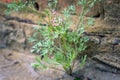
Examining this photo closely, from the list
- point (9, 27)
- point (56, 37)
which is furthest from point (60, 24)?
point (9, 27)

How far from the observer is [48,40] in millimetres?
1891

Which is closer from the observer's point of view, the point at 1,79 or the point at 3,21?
the point at 1,79

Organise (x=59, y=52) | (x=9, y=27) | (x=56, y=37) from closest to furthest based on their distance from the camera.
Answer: (x=56, y=37), (x=59, y=52), (x=9, y=27)

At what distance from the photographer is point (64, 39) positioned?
192 centimetres

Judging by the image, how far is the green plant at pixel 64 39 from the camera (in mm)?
1884

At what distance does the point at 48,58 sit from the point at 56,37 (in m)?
0.27

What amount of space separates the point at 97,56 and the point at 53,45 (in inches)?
14.0

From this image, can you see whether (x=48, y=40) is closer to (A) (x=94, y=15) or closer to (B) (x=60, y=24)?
(B) (x=60, y=24)

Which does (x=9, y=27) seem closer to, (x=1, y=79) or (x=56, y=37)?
(x=1, y=79)

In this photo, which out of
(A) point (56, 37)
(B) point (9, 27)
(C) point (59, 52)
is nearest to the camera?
(A) point (56, 37)

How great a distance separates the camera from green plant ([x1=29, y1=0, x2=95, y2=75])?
6.18ft

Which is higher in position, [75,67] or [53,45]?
[53,45]

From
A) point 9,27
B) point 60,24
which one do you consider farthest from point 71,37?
point 9,27

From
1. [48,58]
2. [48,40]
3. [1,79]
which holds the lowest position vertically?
[1,79]
